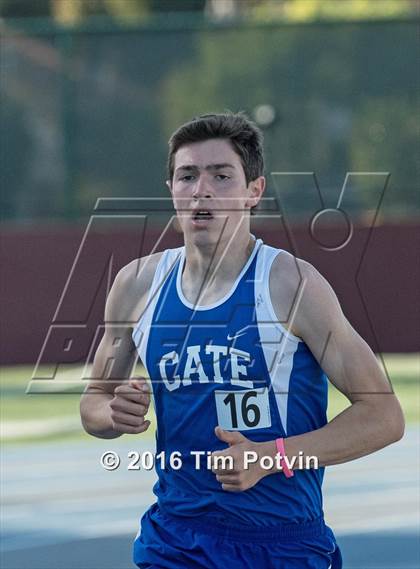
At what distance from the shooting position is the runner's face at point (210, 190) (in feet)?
12.1

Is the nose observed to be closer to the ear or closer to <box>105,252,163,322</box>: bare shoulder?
the ear

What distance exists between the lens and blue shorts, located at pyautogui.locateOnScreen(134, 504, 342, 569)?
3584 mm

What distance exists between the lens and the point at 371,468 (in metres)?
8.27

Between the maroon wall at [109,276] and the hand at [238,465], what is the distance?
9.40 m

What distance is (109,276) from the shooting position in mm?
13445

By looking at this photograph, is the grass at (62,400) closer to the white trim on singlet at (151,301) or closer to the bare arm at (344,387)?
the white trim on singlet at (151,301)

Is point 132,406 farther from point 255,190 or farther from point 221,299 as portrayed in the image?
point 255,190

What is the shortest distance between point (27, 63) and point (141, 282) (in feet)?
32.3

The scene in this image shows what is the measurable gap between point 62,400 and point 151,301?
7.96 m

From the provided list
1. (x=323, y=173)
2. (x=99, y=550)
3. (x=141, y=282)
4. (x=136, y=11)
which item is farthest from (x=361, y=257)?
(x=136, y=11)

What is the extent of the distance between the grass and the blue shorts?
5791 mm

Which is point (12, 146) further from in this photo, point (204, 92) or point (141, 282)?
point (141, 282)

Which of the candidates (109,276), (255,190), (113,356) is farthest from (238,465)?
(109,276)

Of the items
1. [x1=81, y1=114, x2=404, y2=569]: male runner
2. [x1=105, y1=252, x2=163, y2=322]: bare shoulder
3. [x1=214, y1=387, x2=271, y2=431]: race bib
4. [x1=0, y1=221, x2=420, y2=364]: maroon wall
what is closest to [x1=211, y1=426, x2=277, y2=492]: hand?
[x1=81, y1=114, x2=404, y2=569]: male runner
